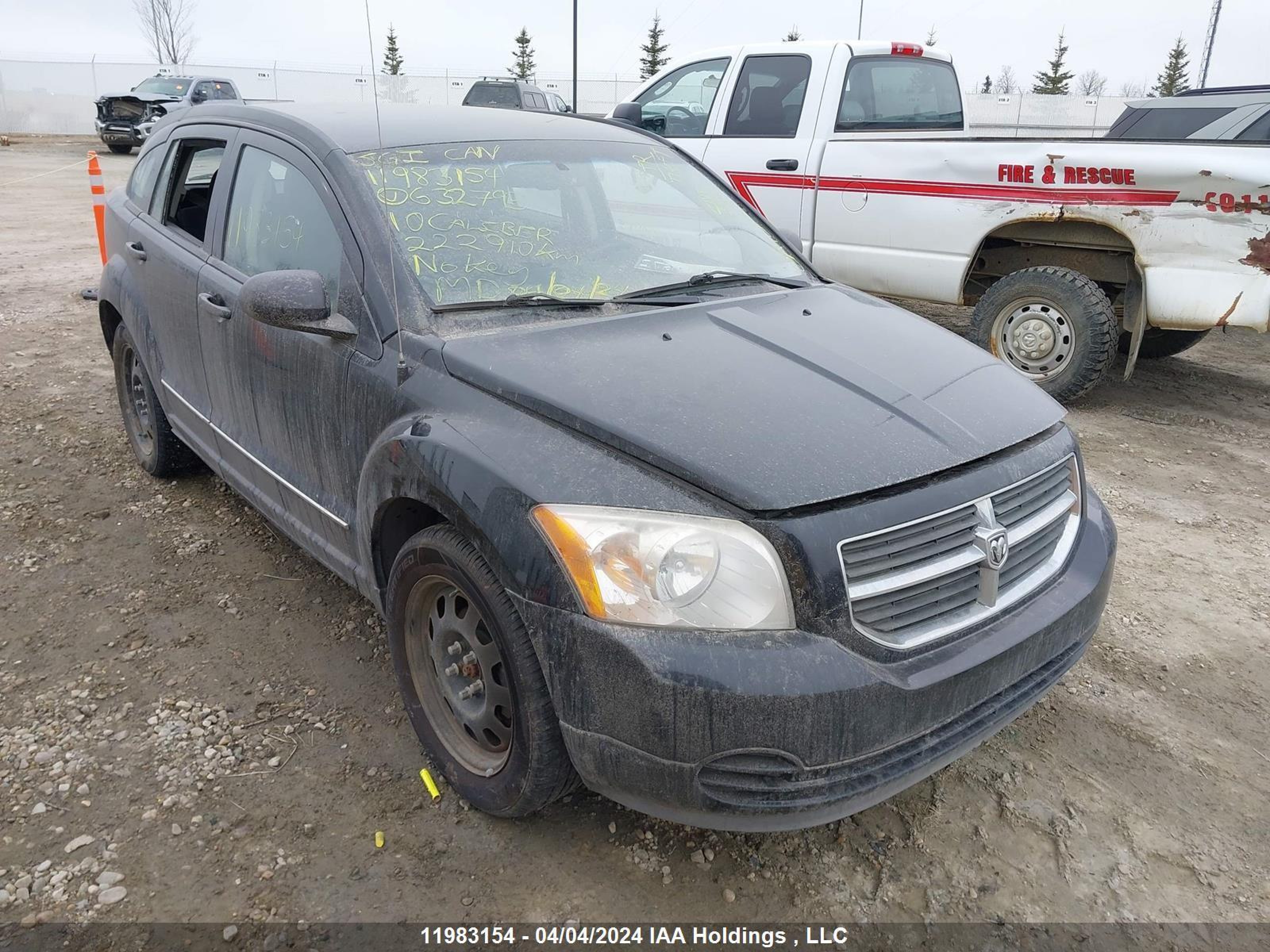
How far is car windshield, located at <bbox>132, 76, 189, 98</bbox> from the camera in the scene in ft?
75.3

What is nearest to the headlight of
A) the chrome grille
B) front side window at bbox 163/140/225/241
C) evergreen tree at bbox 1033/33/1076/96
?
the chrome grille

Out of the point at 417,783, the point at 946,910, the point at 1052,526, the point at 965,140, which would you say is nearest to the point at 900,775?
the point at 946,910

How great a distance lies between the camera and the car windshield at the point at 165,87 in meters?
22.9

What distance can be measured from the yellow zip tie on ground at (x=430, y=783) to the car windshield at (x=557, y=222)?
4.39ft

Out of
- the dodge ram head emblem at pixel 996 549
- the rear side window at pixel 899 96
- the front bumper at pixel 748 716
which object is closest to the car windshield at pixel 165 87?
the rear side window at pixel 899 96

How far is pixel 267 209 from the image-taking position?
315cm

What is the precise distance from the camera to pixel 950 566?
2080mm

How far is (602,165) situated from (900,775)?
2318 mm

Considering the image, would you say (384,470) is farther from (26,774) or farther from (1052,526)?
(1052,526)

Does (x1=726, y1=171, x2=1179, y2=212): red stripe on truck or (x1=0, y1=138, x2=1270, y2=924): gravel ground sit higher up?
(x1=726, y1=171, x2=1179, y2=212): red stripe on truck

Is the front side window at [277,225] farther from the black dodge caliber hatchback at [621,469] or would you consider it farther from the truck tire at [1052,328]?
the truck tire at [1052,328]

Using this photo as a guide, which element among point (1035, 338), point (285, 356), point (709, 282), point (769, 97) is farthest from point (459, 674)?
point (769, 97)

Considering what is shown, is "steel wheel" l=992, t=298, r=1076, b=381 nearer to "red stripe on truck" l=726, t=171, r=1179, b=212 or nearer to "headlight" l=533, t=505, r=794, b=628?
"red stripe on truck" l=726, t=171, r=1179, b=212

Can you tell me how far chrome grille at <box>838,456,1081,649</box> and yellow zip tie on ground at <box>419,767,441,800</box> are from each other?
1.31 metres
